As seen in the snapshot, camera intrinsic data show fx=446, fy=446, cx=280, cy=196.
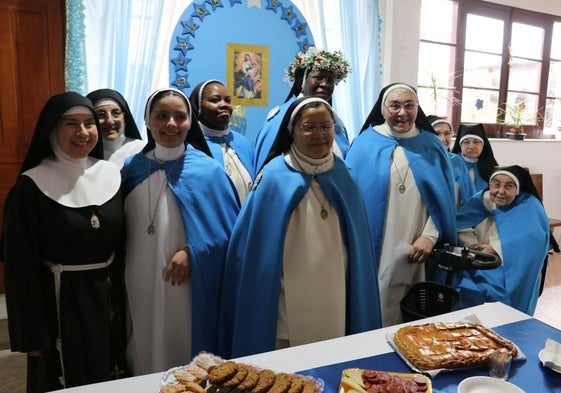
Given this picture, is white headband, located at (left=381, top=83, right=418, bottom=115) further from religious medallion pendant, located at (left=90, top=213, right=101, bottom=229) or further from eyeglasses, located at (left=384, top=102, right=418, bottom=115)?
religious medallion pendant, located at (left=90, top=213, right=101, bottom=229)

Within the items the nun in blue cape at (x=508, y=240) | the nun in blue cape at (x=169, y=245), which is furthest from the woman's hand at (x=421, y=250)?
the nun in blue cape at (x=169, y=245)

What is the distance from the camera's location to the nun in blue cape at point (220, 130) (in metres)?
3.12

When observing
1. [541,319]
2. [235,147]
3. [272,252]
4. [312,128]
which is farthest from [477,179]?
[272,252]

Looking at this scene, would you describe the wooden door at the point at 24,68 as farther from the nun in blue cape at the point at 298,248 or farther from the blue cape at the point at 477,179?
the blue cape at the point at 477,179

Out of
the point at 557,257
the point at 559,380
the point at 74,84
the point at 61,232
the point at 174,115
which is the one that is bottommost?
the point at 557,257

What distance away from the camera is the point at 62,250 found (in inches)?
79.5

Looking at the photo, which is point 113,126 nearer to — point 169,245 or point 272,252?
point 169,245

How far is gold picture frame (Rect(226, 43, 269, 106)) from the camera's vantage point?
14.3 ft

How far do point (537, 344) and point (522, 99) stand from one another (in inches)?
235

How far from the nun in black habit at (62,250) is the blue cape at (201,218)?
0.77ft

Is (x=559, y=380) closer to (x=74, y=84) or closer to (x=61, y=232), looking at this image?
(x=61, y=232)

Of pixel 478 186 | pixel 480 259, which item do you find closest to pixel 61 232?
pixel 480 259

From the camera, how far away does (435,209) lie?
2.82m

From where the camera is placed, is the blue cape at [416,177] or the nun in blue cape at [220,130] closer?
the blue cape at [416,177]
